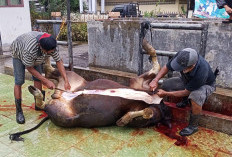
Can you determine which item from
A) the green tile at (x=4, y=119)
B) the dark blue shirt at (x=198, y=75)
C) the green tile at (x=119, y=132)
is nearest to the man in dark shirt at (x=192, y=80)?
the dark blue shirt at (x=198, y=75)

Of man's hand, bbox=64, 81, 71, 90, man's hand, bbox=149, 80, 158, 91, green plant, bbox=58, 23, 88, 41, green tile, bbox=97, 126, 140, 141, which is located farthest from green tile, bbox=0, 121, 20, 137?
green plant, bbox=58, 23, 88, 41

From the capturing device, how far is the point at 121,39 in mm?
4707

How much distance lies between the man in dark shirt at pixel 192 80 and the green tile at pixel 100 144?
96 centimetres

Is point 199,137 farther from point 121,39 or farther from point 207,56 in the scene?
point 121,39

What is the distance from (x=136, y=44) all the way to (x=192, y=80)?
68.4 inches

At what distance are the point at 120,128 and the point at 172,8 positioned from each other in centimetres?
1727

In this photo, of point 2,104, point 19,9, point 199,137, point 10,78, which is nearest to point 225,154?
point 199,137

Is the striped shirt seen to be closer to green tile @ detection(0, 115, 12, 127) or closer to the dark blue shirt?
green tile @ detection(0, 115, 12, 127)

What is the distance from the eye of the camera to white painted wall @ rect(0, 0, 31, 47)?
9023mm

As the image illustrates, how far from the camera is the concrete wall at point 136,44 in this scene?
12.2ft

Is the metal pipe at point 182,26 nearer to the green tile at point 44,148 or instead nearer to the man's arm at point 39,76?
the man's arm at point 39,76

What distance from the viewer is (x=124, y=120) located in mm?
3246

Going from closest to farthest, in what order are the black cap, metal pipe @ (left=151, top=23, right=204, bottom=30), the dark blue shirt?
1. the black cap
2. the dark blue shirt
3. metal pipe @ (left=151, top=23, right=204, bottom=30)

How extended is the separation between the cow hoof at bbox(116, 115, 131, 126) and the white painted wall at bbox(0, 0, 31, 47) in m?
7.70
